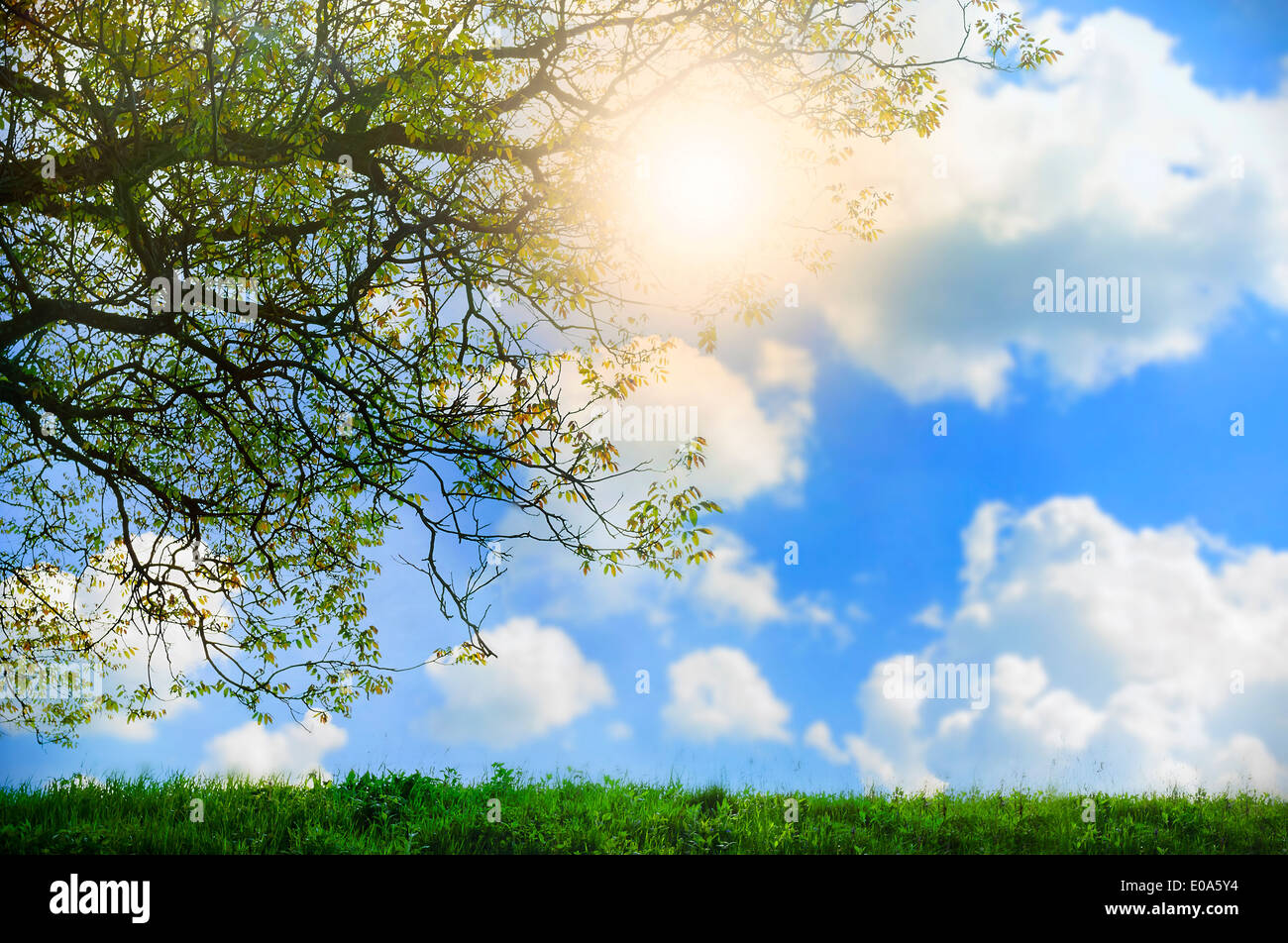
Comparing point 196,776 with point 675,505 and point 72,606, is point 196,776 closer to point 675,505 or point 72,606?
point 72,606

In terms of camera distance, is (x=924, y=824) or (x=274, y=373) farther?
(x=924, y=824)

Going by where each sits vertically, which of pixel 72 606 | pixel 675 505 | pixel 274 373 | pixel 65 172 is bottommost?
pixel 72 606

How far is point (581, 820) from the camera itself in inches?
353

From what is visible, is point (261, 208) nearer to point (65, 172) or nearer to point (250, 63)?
point (250, 63)

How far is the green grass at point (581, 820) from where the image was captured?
8.55 meters

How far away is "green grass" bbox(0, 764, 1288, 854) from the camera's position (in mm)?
8547

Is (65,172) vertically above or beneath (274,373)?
above
